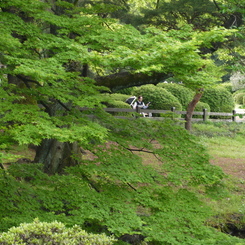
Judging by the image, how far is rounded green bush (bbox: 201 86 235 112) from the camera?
2556cm

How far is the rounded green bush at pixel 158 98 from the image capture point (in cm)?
2197

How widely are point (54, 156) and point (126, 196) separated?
4.14 m

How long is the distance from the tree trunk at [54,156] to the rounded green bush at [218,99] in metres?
17.0

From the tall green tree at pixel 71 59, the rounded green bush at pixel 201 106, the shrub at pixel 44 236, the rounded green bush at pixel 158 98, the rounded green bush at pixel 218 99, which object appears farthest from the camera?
the rounded green bush at pixel 218 99

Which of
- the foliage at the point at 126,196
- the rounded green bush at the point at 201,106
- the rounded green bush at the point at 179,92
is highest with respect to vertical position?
the rounded green bush at the point at 179,92

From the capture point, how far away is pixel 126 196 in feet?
21.0

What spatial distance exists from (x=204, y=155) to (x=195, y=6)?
9.85 m

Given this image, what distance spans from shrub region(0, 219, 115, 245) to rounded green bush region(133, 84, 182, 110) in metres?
18.7

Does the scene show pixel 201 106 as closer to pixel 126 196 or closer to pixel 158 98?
pixel 158 98

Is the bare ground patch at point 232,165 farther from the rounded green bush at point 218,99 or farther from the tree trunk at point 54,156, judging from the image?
the rounded green bush at point 218,99

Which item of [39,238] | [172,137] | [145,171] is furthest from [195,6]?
[39,238]

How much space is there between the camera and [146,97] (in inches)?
875

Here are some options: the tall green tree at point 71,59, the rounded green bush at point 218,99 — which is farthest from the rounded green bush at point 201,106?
the tall green tree at point 71,59

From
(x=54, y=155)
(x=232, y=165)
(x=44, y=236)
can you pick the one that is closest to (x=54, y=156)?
(x=54, y=155)
